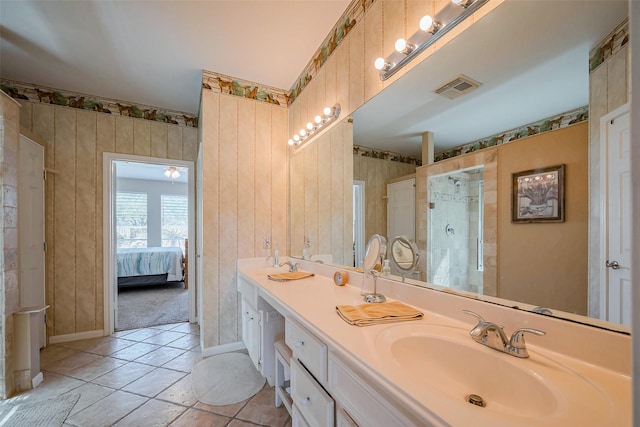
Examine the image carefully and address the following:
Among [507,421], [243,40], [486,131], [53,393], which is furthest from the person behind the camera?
[243,40]

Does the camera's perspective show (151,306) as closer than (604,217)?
No

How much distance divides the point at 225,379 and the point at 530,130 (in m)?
2.41

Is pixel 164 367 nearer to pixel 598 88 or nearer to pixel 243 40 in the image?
pixel 243 40

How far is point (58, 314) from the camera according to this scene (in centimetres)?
273

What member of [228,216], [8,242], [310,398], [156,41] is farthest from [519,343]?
[8,242]

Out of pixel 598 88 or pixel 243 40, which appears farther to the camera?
pixel 243 40

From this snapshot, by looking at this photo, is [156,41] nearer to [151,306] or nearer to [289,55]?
[289,55]

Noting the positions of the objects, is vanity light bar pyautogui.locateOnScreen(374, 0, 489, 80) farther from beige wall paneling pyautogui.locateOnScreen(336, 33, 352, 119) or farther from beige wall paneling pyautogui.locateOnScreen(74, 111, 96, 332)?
beige wall paneling pyautogui.locateOnScreen(74, 111, 96, 332)

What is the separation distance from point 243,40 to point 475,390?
8.14 feet

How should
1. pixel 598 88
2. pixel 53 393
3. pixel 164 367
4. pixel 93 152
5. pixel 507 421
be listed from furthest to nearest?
pixel 93 152 → pixel 164 367 → pixel 53 393 → pixel 598 88 → pixel 507 421

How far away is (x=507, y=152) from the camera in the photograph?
988mm

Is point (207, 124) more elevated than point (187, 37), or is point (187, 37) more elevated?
point (187, 37)

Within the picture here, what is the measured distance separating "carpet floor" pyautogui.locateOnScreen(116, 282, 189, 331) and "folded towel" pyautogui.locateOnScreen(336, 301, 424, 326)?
3.00 metres

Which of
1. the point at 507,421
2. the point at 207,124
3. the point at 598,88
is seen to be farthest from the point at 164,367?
the point at 598,88
